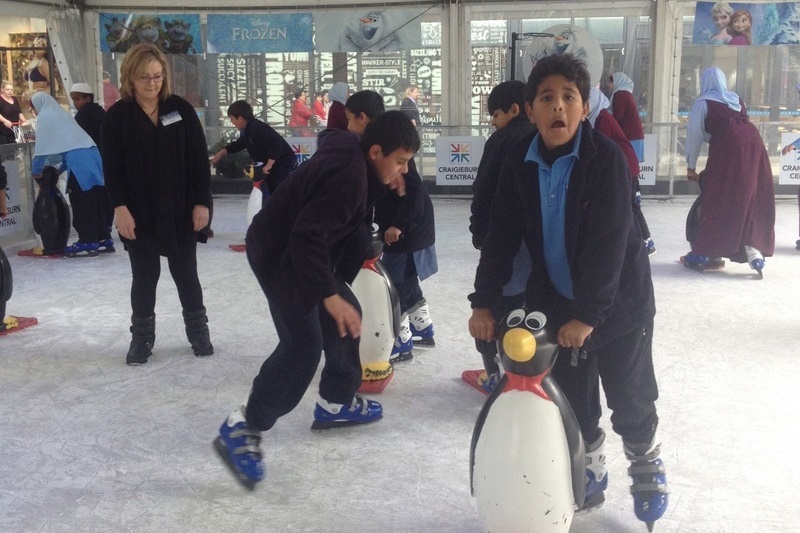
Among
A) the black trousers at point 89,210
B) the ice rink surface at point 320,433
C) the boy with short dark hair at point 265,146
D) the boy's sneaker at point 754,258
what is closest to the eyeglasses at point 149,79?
the ice rink surface at point 320,433

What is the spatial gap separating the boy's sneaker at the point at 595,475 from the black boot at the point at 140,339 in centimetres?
274

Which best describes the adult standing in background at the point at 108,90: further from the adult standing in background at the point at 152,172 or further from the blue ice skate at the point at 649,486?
the blue ice skate at the point at 649,486

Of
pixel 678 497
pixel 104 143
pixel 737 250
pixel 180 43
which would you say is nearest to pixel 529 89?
pixel 678 497

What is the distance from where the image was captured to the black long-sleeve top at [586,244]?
246cm

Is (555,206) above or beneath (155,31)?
beneath

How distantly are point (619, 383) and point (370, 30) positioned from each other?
9.40 m

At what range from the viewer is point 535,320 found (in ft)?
8.10

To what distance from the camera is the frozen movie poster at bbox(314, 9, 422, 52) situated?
11.3 metres

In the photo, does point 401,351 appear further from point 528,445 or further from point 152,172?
point 528,445

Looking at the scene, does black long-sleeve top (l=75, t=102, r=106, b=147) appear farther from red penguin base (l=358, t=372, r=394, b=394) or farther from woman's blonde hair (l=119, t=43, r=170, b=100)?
red penguin base (l=358, t=372, r=394, b=394)

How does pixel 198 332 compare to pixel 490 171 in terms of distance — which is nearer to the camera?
pixel 490 171

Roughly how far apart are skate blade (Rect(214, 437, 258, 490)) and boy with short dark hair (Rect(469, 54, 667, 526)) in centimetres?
106

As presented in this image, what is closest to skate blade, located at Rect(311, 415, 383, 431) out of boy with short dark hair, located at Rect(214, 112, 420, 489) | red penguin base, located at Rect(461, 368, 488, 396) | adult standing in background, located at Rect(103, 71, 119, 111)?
boy with short dark hair, located at Rect(214, 112, 420, 489)

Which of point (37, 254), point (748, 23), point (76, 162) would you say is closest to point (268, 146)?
point (76, 162)
